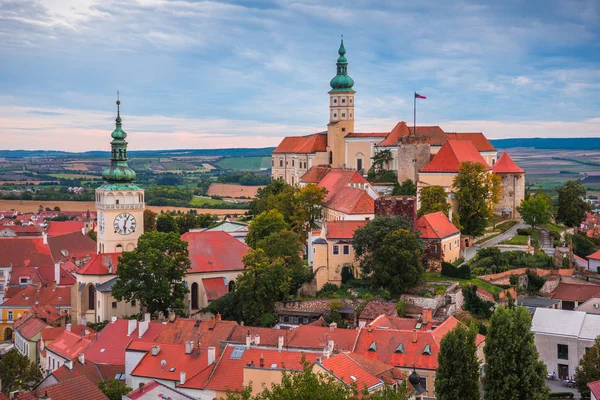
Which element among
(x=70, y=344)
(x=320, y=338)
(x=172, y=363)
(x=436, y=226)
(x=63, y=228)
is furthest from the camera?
(x=63, y=228)

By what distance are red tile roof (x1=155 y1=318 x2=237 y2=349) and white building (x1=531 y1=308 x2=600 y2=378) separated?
1679 cm

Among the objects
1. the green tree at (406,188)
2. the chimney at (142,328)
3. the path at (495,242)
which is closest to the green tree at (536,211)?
the path at (495,242)

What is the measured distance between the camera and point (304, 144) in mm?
92312

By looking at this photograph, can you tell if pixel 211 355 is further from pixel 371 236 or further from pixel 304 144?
pixel 304 144

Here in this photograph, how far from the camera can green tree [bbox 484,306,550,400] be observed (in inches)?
1420

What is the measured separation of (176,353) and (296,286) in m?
13.1

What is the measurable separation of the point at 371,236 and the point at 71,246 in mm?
46421

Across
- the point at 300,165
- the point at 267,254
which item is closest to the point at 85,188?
the point at 300,165

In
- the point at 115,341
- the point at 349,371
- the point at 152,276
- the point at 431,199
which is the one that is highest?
the point at 431,199

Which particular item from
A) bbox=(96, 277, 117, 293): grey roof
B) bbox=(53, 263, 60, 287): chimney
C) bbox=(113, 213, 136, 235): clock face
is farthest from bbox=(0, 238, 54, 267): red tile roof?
bbox=(96, 277, 117, 293): grey roof

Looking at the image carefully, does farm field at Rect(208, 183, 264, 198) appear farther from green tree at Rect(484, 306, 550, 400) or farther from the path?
green tree at Rect(484, 306, 550, 400)

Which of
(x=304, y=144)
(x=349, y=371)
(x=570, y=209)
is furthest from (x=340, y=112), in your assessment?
(x=349, y=371)

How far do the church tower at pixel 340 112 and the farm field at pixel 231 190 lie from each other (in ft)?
266

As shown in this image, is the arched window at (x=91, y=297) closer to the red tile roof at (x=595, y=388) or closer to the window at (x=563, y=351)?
the window at (x=563, y=351)
